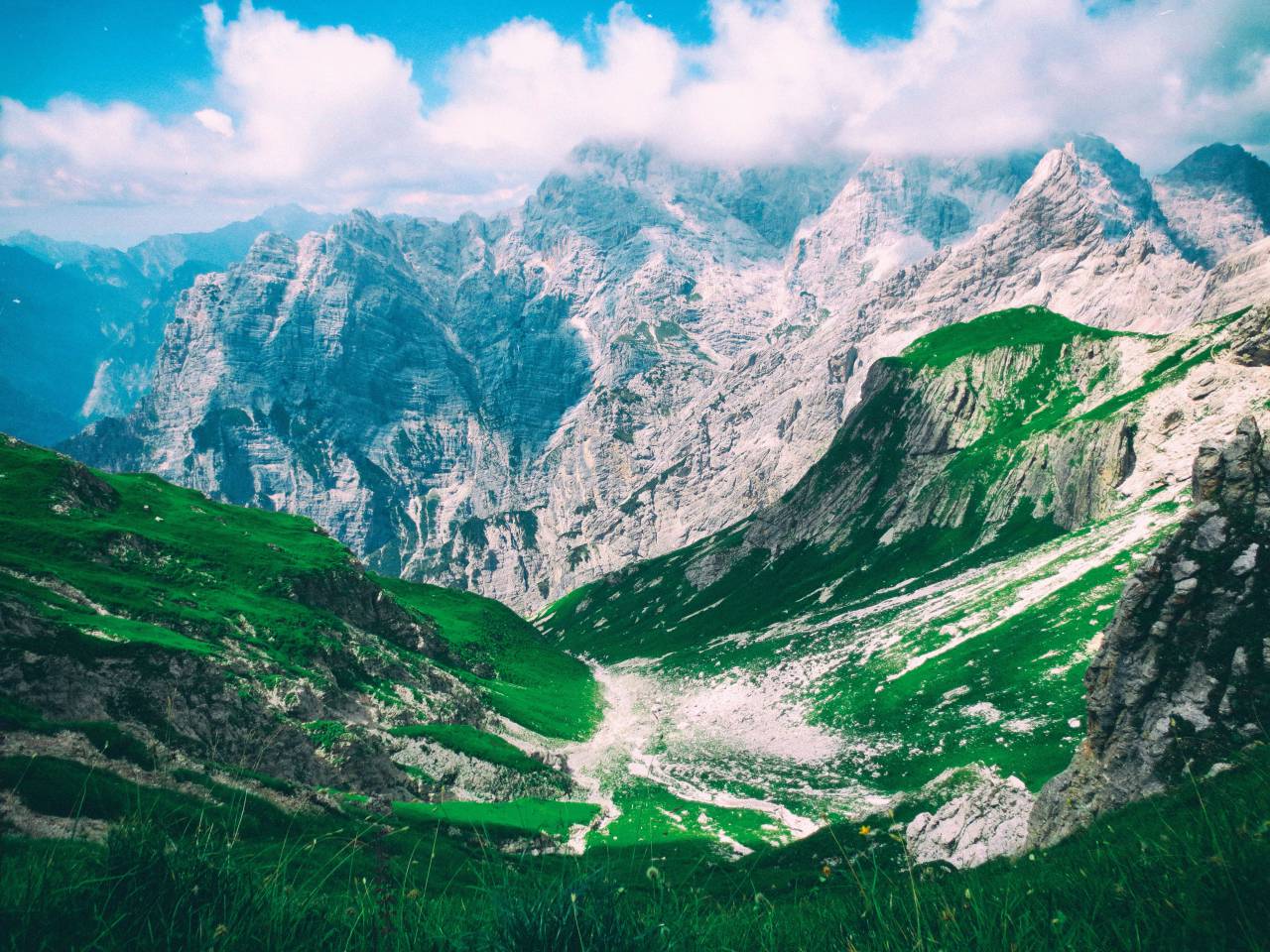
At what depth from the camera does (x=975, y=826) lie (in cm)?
2662

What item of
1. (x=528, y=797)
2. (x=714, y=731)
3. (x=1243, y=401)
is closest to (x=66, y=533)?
(x=528, y=797)

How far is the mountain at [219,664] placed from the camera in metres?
32.7

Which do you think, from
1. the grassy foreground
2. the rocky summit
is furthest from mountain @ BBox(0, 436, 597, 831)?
the grassy foreground

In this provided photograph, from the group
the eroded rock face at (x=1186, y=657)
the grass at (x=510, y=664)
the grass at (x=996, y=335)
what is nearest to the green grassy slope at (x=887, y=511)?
the grass at (x=996, y=335)

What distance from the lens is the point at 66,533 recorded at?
55406mm

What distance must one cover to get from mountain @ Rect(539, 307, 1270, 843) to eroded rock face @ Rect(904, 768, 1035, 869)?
4.50ft

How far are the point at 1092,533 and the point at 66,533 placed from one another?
99363mm

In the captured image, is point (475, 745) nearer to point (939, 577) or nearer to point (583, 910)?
point (583, 910)

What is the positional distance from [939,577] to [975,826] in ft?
250

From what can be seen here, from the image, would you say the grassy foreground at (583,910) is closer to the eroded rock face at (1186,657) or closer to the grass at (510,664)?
the eroded rock face at (1186,657)

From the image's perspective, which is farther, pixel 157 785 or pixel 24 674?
pixel 24 674

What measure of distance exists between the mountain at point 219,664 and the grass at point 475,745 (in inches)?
7.4

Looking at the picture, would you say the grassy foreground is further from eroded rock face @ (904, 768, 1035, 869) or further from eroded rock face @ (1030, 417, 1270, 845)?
eroded rock face @ (904, 768, 1035, 869)

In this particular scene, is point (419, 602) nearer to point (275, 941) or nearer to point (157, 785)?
point (157, 785)
